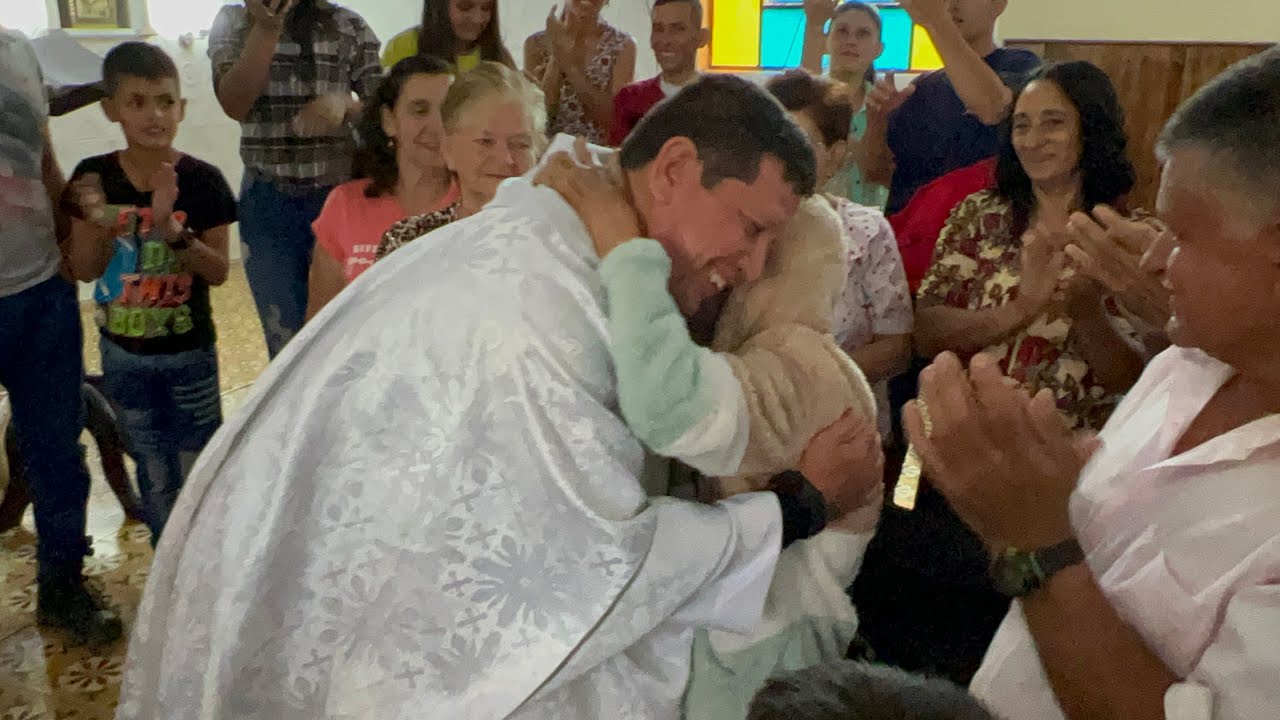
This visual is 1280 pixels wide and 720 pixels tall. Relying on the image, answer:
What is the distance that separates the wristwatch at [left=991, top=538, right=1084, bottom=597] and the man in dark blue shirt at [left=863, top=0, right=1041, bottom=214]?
1.72 m

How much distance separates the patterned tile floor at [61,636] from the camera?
2.54 metres

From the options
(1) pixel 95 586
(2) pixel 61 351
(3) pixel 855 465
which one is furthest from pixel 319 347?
(1) pixel 95 586

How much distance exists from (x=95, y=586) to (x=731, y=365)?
2344 mm

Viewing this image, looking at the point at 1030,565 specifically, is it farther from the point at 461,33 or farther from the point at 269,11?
the point at 269,11

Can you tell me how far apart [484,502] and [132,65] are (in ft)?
6.91

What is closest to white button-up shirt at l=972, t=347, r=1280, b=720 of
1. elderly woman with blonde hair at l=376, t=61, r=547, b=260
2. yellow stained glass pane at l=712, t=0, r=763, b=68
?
elderly woman with blonde hair at l=376, t=61, r=547, b=260

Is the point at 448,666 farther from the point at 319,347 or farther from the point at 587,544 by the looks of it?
the point at 319,347

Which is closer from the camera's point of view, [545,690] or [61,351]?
[545,690]

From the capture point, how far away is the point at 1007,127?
2.36m

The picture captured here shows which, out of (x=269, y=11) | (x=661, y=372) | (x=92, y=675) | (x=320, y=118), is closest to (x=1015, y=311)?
(x=661, y=372)

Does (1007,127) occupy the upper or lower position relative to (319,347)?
upper

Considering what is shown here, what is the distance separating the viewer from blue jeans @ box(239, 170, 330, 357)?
10.0 feet

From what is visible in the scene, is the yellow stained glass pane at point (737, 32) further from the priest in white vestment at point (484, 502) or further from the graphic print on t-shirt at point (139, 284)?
the priest in white vestment at point (484, 502)

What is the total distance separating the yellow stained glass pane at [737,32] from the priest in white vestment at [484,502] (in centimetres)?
642
